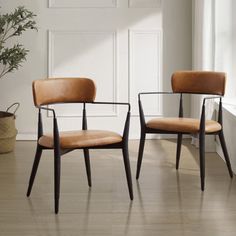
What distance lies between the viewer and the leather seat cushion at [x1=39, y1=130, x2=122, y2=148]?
348cm

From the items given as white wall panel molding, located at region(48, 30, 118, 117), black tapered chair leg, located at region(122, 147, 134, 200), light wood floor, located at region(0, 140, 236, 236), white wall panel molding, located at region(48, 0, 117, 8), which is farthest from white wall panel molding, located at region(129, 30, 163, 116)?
black tapered chair leg, located at region(122, 147, 134, 200)

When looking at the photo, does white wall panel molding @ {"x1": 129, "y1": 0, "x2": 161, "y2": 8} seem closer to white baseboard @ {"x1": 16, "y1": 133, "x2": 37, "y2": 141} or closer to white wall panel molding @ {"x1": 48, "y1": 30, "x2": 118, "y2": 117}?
white wall panel molding @ {"x1": 48, "y1": 30, "x2": 118, "y2": 117}

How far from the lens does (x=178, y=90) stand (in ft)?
14.7

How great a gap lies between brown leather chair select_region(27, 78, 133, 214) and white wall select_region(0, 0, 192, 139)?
5.93 feet

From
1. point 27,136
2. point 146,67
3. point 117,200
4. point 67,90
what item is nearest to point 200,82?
point 67,90

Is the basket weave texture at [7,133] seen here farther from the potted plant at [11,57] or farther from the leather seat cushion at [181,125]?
the leather seat cushion at [181,125]

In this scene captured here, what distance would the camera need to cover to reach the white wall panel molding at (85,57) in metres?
5.69

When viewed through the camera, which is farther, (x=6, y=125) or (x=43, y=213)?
(x=6, y=125)

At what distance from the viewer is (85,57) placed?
5.72 metres

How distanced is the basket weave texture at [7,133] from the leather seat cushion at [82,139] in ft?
5.19

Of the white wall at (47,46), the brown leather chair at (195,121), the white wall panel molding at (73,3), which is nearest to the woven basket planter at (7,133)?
the white wall at (47,46)

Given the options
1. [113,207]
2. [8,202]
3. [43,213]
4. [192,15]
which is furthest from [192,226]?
[192,15]

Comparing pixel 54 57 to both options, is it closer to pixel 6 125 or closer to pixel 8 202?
pixel 6 125

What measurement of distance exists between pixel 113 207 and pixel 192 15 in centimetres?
269
